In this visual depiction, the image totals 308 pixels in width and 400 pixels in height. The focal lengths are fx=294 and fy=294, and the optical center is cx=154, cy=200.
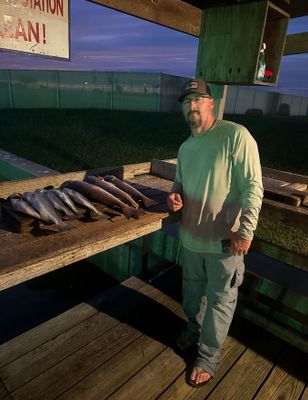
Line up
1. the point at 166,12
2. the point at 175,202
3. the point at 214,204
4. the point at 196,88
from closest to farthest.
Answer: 1. the point at 196,88
2. the point at 214,204
3. the point at 175,202
4. the point at 166,12

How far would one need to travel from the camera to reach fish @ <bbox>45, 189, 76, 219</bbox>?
279cm

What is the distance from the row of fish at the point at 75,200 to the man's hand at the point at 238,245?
0.94 m

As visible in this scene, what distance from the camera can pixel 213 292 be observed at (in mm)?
2967

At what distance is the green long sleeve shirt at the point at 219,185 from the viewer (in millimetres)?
2588

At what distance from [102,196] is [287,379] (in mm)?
2932

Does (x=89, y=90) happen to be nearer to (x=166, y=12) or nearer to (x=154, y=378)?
(x=166, y=12)

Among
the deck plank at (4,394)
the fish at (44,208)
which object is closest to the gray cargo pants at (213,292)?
the fish at (44,208)

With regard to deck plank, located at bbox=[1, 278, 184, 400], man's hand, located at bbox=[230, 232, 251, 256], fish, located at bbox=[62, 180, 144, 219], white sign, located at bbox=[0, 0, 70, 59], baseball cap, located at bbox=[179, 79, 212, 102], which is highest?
white sign, located at bbox=[0, 0, 70, 59]

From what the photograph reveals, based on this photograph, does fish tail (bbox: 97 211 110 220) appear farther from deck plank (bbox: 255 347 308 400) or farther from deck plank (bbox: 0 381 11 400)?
deck plank (bbox: 255 347 308 400)

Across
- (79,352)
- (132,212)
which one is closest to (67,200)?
(132,212)

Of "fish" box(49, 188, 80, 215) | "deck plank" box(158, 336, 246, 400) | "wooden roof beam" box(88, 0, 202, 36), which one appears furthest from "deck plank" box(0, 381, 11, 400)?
"wooden roof beam" box(88, 0, 202, 36)

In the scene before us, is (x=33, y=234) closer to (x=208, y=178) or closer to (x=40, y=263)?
(x=40, y=263)

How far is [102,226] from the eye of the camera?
2.69m

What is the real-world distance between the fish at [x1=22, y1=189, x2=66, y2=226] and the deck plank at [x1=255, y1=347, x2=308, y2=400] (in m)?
2.78
